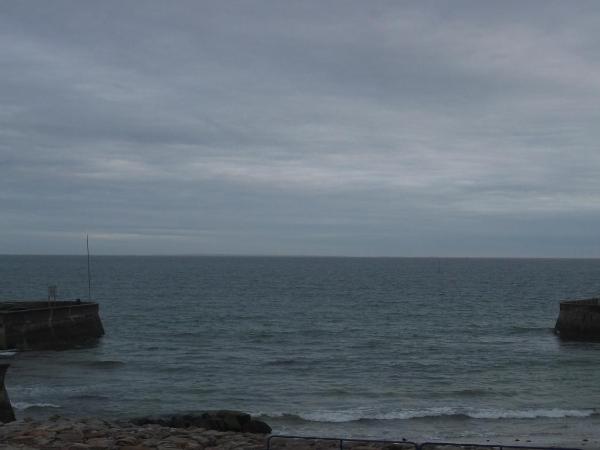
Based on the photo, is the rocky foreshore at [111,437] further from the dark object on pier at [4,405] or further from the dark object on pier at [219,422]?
the dark object on pier at [4,405]

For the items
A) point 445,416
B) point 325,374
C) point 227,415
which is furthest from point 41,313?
point 445,416

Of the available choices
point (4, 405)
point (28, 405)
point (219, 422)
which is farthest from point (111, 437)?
point (28, 405)

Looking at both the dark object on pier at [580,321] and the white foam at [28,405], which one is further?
the dark object on pier at [580,321]

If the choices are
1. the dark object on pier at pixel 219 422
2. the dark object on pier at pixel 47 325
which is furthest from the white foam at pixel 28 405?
the dark object on pier at pixel 47 325

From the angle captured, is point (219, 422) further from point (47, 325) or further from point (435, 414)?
point (47, 325)

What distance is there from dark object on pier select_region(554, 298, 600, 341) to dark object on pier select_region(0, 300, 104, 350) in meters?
35.5

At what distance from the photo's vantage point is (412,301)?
297ft

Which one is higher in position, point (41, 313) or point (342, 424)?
point (41, 313)

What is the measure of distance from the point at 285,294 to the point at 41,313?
61.1m

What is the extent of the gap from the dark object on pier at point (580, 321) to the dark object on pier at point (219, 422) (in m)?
33.5

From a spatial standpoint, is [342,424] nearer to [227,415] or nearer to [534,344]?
[227,415]

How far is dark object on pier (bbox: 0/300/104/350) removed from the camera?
40969 mm

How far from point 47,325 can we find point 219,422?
980 inches

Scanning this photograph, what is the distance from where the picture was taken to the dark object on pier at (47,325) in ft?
134
